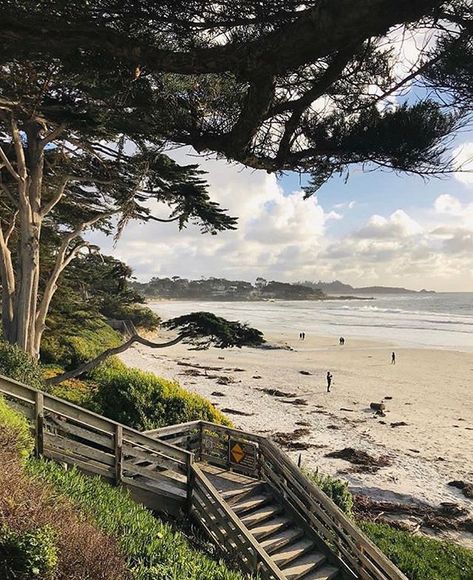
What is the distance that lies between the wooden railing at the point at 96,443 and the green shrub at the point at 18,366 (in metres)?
4.56

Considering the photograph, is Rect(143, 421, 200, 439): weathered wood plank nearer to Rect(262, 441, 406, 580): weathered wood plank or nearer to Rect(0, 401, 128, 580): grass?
Rect(262, 441, 406, 580): weathered wood plank

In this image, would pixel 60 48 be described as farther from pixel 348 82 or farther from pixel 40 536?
pixel 40 536

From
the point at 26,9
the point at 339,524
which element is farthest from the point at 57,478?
the point at 26,9

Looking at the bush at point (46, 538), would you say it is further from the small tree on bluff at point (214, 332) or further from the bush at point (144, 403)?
the small tree on bluff at point (214, 332)

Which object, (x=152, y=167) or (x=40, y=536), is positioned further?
(x=152, y=167)

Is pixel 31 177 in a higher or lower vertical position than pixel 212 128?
higher

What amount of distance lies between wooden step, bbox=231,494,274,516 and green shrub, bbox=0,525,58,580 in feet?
14.3

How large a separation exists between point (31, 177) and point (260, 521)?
33.7 ft

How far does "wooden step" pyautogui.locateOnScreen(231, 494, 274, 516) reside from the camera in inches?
292

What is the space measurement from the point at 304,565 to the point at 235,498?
1.44 metres

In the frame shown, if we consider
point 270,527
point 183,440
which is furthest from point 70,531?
point 183,440

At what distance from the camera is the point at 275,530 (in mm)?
7211

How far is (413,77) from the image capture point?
5.38 meters

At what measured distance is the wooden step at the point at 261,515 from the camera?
716cm
